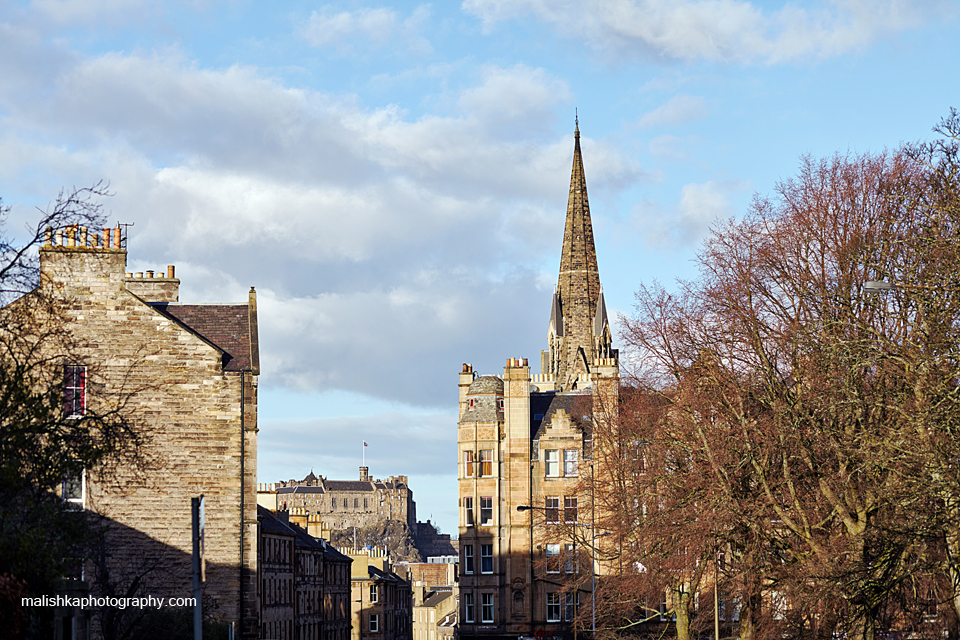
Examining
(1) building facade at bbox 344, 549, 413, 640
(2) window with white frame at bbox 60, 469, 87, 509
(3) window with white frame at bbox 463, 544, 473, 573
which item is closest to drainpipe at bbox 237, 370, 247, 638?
(2) window with white frame at bbox 60, 469, 87, 509

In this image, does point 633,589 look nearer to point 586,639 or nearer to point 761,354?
point 586,639

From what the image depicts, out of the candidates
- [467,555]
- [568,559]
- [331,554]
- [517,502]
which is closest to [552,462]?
[517,502]

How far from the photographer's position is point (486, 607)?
69562 millimetres

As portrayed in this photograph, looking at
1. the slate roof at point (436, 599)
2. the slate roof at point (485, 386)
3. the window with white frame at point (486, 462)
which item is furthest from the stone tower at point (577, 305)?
the window with white frame at point (486, 462)

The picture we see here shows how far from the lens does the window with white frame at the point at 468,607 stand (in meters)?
70.2

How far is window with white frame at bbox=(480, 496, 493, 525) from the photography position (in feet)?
232

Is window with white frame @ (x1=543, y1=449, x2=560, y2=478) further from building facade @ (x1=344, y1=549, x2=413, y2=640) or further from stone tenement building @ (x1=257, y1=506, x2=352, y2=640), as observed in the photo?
building facade @ (x1=344, y1=549, x2=413, y2=640)

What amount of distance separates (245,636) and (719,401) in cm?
1901

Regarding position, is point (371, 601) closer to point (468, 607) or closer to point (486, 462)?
point (468, 607)

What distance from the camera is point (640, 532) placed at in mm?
45281

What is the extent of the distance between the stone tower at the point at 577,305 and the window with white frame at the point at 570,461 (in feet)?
240

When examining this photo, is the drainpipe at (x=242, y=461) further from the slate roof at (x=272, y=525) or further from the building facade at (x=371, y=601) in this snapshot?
the building facade at (x=371, y=601)

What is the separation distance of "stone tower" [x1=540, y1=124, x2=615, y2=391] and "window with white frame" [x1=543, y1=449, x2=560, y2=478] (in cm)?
7302

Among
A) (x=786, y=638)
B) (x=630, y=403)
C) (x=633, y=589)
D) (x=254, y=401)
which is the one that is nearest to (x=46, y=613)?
(x=254, y=401)
